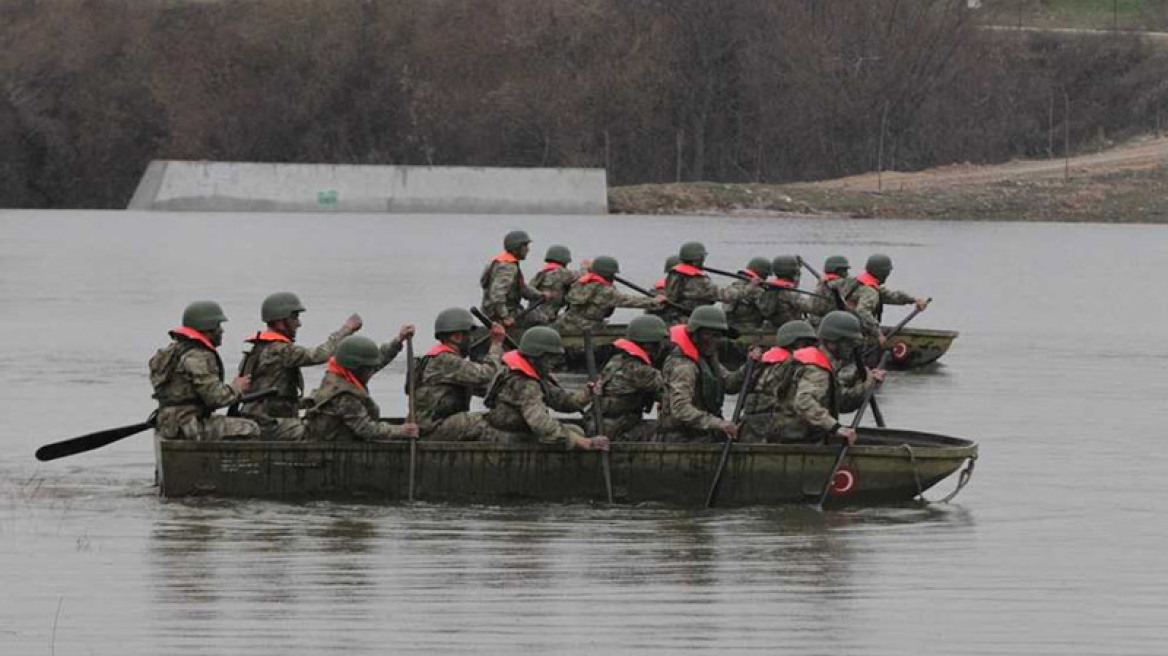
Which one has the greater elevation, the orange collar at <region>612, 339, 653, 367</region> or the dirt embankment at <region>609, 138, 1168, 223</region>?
the dirt embankment at <region>609, 138, 1168, 223</region>

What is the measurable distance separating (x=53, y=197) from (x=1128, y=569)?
88.3 metres

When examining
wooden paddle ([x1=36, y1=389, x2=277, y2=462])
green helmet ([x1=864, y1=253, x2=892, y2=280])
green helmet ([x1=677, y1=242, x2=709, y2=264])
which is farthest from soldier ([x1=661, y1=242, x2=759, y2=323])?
wooden paddle ([x1=36, y1=389, x2=277, y2=462])

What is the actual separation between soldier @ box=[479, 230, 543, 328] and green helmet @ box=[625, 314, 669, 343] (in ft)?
32.8

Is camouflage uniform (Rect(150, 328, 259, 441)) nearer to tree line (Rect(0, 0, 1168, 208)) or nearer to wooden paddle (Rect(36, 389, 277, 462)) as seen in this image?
wooden paddle (Rect(36, 389, 277, 462))

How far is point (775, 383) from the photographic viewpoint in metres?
21.6

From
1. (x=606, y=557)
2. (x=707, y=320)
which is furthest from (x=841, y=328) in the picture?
(x=606, y=557)

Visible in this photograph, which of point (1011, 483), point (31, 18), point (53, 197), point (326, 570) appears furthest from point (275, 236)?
point (326, 570)

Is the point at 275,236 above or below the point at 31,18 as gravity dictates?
below

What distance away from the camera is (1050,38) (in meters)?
111

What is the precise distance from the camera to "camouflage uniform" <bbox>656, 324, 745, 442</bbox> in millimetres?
21094

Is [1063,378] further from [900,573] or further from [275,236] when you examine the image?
[275,236]

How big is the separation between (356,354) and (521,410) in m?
1.48

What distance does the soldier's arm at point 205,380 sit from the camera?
20.6 m

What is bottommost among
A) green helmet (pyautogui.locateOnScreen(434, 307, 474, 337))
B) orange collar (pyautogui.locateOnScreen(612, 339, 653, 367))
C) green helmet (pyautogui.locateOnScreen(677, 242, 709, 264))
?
orange collar (pyautogui.locateOnScreen(612, 339, 653, 367))
